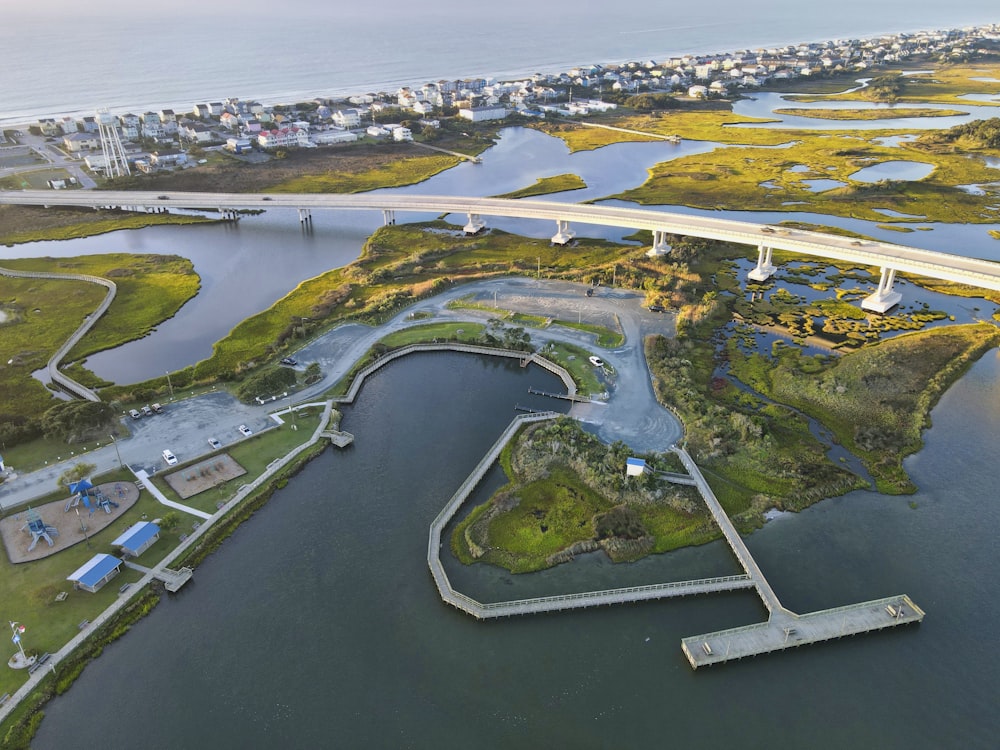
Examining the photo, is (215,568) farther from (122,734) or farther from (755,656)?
(755,656)

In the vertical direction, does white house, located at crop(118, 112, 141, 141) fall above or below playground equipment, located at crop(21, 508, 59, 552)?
above

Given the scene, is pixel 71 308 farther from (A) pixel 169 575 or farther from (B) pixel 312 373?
(A) pixel 169 575

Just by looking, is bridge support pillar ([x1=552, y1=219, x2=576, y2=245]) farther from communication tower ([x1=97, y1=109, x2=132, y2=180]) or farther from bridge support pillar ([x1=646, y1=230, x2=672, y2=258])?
communication tower ([x1=97, y1=109, x2=132, y2=180])

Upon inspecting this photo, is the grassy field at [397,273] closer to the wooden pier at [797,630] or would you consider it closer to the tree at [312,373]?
the tree at [312,373]

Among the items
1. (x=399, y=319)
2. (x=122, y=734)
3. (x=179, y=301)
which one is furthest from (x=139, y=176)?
(x=122, y=734)

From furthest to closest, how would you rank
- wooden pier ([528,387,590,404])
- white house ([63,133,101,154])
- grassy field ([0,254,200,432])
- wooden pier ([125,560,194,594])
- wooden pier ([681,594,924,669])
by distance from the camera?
white house ([63,133,101,154])
grassy field ([0,254,200,432])
wooden pier ([528,387,590,404])
wooden pier ([125,560,194,594])
wooden pier ([681,594,924,669])

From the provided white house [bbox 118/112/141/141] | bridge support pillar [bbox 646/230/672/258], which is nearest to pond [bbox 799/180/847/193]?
bridge support pillar [bbox 646/230/672/258]

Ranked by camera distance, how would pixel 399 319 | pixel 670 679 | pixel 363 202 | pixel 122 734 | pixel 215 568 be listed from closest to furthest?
pixel 122 734, pixel 670 679, pixel 215 568, pixel 399 319, pixel 363 202
